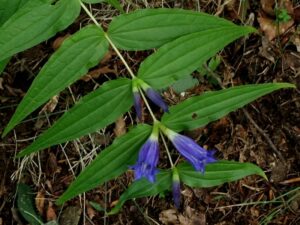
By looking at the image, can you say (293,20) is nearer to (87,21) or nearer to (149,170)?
(87,21)

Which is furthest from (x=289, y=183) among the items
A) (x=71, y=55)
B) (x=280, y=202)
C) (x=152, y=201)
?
(x=71, y=55)

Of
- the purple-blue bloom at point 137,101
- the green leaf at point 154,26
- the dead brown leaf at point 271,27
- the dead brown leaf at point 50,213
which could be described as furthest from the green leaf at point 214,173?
the dead brown leaf at point 271,27

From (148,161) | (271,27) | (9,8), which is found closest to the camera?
(148,161)

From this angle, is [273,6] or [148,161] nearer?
[148,161]

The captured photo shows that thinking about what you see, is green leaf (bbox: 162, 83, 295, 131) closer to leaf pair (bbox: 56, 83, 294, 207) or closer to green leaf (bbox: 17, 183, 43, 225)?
leaf pair (bbox: 56, 83, 294, 207)

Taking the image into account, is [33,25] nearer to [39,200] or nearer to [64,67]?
[64,67]

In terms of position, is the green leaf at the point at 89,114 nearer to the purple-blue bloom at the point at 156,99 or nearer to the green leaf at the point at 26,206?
the purple-blue bloom at the point at 156,99

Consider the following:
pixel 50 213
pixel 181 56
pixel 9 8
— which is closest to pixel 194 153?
pixel 181 56
